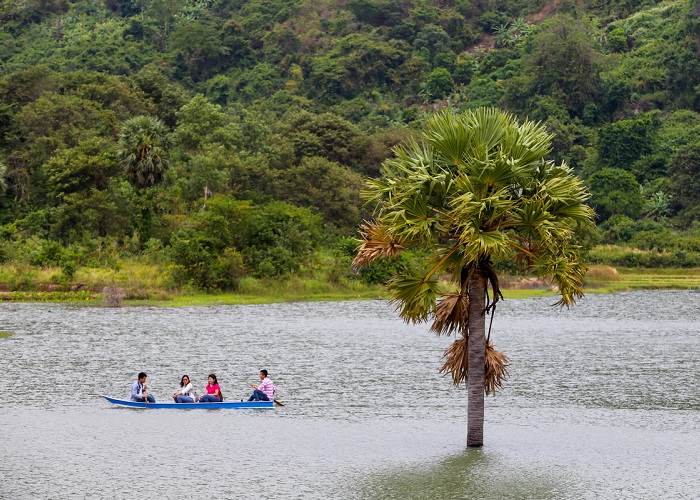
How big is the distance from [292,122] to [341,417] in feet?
275

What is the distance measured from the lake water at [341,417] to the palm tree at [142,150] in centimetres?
2243

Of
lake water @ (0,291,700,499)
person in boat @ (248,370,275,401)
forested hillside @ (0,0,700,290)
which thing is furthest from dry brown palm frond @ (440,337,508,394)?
forested hillside @ (0,0,700,290)

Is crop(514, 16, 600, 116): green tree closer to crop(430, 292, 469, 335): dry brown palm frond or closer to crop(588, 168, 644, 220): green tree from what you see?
crop(588, 168, 644, 220): green tree

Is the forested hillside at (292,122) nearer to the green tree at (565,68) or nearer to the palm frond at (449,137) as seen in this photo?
the green tree at (565,68)

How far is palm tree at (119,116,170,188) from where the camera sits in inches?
3337

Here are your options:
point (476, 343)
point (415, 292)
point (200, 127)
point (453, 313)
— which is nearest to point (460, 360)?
point (476, 343)

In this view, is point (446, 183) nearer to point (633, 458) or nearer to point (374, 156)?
point (633, 458)

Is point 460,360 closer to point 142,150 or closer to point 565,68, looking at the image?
point 142,150

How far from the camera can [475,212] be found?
88.0 feet

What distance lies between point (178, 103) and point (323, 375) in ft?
276

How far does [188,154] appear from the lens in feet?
335

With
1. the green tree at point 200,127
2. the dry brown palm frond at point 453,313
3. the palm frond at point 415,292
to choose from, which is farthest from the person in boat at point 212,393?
the green tree at point 200,127

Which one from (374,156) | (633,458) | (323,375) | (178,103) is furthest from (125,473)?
(178,103)

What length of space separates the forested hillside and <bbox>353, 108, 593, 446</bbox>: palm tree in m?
54.5
